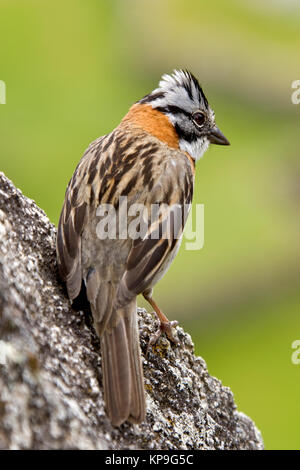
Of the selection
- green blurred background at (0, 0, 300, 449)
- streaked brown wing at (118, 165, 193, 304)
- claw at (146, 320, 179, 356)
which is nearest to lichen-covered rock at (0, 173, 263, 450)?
claw at (146, 320, 179, 356)

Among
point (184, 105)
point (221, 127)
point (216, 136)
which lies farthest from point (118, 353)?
point (221, 127)

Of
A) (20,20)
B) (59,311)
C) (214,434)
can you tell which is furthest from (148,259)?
(20,20)

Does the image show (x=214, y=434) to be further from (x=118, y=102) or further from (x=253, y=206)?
(x=118, y=102)

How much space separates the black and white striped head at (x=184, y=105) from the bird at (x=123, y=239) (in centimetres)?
20

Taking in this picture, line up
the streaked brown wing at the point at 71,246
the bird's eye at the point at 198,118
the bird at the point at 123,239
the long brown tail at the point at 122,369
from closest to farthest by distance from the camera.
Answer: the long brown tail at the point at 122,369 → the bird at the point at 123,239 → the streaked brown wing at the point at 71,246 → the bird's eye at the point at 198,118

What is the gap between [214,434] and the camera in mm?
4648

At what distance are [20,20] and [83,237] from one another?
18.8 metres

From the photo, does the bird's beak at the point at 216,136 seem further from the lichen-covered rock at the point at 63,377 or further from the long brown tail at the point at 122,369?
the long brown tail at the point at 122,369

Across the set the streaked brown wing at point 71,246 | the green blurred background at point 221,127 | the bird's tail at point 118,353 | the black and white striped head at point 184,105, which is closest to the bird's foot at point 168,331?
the bird's tail at point 118,353

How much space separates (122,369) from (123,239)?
0.96 m

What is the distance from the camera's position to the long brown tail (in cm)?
391

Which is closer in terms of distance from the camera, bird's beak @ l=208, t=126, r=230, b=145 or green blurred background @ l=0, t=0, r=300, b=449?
bird's beak @ l=208, t=126, r=230, b=145

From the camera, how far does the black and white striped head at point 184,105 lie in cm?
645

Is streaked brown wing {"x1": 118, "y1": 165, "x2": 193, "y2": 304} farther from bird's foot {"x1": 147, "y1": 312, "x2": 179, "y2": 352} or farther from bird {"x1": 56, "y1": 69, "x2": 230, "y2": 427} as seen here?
bird's foot {"x1": 147, "y1": 312, "x2": 179, "y2": 352}
